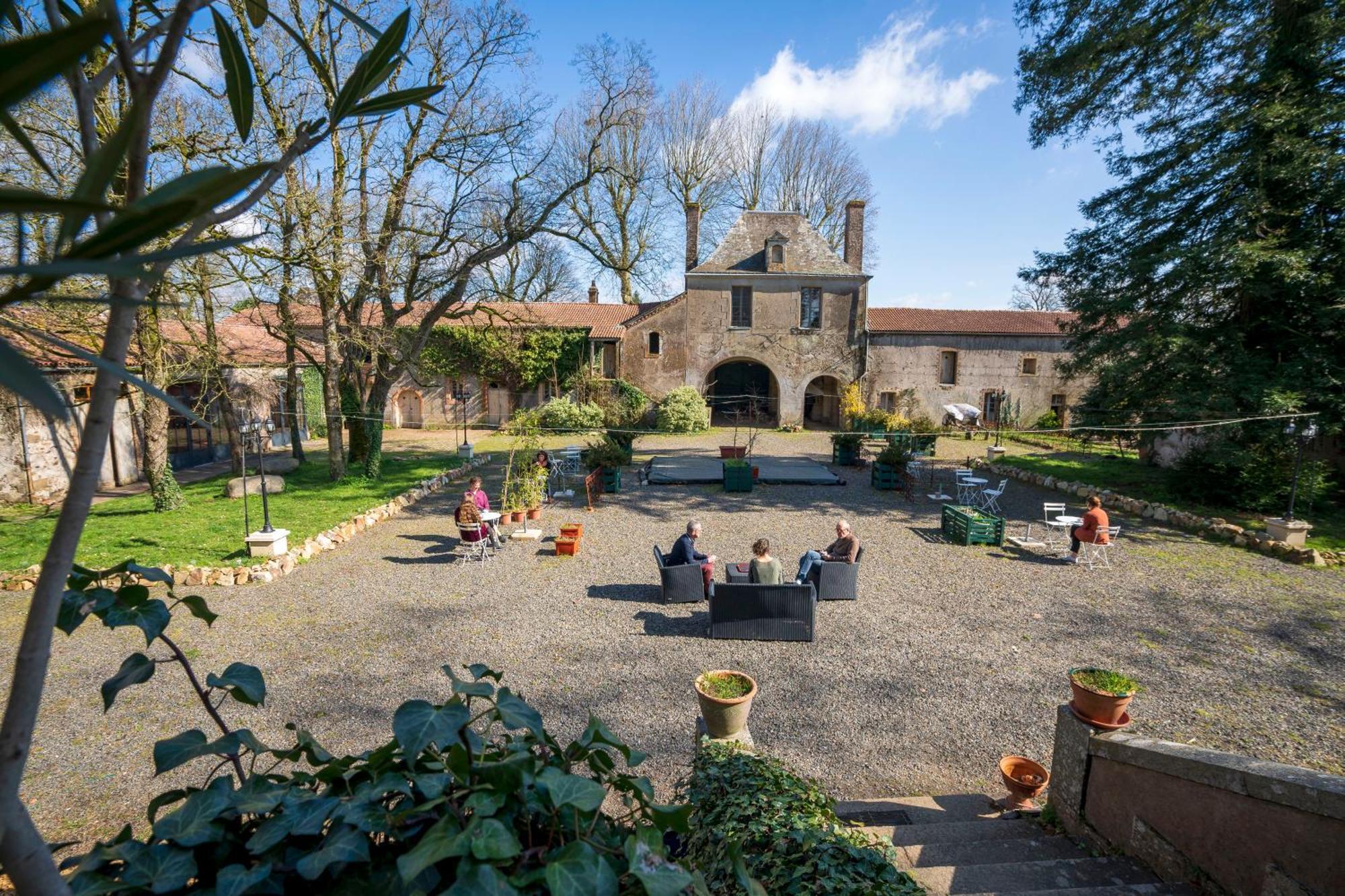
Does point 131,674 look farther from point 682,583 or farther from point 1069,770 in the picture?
point 682,583

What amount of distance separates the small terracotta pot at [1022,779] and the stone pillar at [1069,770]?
137 millimetres

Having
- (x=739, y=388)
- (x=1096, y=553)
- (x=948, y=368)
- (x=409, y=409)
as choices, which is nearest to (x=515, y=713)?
(x=1096, y=553)

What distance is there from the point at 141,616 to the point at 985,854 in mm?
4463

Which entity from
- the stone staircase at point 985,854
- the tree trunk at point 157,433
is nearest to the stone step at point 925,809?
the stone staircase at point 985,854

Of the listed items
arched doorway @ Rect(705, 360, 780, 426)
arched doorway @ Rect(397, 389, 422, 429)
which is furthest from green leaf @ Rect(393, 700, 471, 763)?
arched doorway @ Rect(397, 389, 422, 429)

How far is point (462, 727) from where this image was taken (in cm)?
138

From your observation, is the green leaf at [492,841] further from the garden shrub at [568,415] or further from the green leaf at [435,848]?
the garden shrub at [568,415]

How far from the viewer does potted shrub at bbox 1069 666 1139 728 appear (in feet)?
13.6

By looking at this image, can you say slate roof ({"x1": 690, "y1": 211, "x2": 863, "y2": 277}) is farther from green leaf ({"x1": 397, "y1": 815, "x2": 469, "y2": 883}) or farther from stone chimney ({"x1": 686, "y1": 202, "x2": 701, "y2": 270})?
green leaf ({"x1": 397, "y1": 815, "x2": 469, "y2": 883})

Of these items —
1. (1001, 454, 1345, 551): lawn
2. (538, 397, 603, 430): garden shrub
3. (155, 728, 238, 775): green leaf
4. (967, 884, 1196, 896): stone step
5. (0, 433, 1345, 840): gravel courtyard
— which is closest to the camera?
(155, 728, 238, 775): green leaf

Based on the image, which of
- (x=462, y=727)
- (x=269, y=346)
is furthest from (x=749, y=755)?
(x=269, y=346)

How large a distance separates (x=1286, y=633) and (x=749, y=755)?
7333 mm

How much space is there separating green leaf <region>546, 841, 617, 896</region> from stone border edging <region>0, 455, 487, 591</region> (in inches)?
255

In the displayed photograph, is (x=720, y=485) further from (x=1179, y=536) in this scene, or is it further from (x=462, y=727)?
(x=462, y=727)
